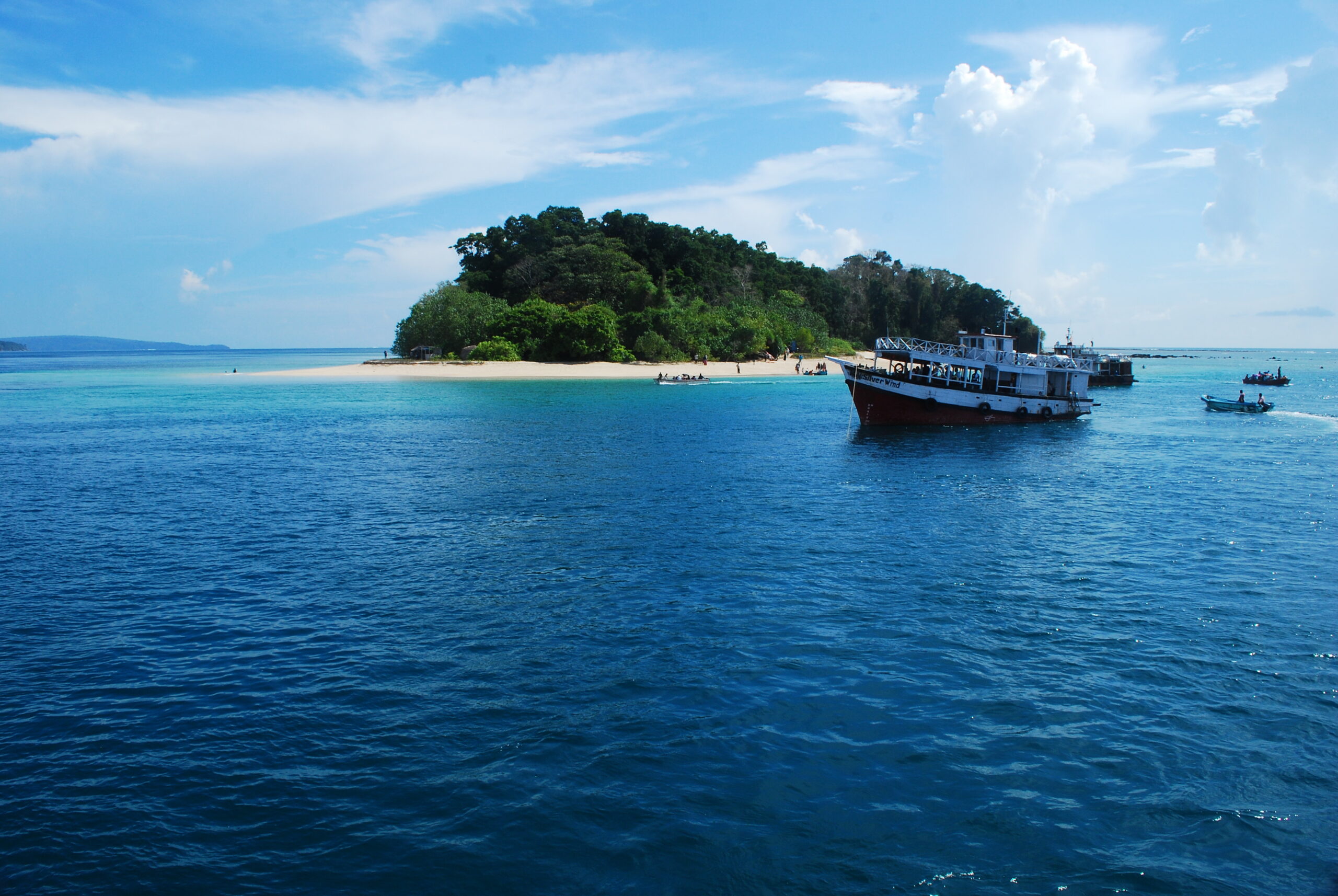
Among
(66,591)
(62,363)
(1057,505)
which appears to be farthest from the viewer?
(62,363)

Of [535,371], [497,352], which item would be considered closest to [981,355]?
[535,371]

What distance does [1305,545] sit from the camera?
22.0m

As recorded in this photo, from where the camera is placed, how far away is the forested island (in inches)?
4126

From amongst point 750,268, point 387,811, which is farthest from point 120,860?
point 750,268

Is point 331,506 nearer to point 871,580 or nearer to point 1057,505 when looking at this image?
point 871,580

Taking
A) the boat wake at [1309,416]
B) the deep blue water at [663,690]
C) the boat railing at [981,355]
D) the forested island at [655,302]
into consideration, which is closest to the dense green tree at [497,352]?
the forested island at [655,302]

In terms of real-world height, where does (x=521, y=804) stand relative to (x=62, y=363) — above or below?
below

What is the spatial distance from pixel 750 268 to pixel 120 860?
5278 inches

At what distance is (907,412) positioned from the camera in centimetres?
5191

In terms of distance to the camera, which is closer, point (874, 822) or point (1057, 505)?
point (874, 822)

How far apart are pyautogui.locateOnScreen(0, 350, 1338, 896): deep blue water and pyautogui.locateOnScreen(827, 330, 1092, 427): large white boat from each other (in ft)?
72.9

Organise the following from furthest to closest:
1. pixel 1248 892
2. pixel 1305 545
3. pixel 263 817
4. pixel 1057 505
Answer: pixel 1057 505 → pixel 1305 545 → pixel 263 817 → pixel 1248 892

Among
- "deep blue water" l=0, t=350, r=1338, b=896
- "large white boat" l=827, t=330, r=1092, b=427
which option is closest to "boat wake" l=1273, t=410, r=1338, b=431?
"large white boat" l=827, t=330, r=1092, b=427

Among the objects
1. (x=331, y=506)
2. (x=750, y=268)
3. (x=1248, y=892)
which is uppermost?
(x=750, y=268)
